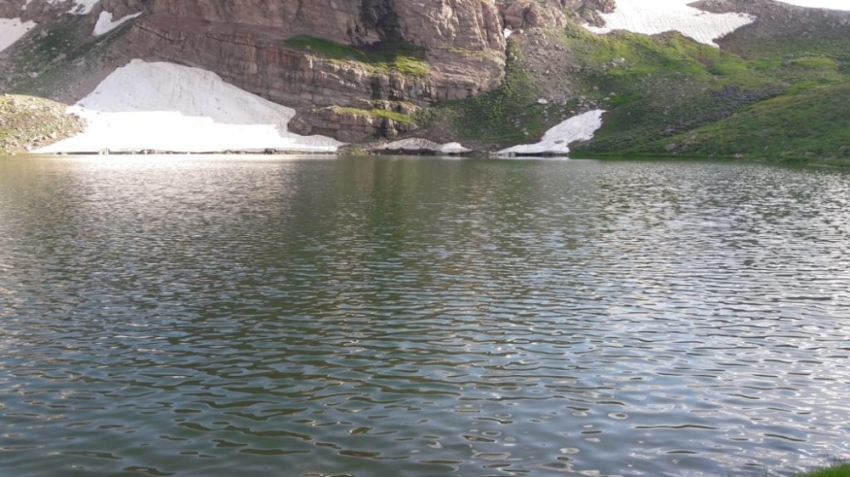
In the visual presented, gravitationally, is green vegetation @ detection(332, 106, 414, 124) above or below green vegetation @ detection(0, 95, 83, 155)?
above

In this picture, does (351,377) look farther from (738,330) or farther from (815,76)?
(815,76)

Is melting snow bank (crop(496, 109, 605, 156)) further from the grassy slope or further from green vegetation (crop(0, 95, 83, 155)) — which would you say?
green vegetation (crop(0, 95, 83, 155))

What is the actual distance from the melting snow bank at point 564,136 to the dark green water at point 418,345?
112854mm

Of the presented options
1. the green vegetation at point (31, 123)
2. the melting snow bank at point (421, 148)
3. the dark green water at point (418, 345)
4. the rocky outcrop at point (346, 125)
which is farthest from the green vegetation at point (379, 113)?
the dark green water at point (418, 345)

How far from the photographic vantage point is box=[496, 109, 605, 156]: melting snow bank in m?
163

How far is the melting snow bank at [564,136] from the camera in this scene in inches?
6427

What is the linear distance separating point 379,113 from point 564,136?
163 ft

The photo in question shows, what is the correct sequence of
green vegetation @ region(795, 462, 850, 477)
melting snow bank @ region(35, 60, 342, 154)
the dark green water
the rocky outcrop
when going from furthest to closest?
1. the rocky outcrop
2. melting snow bank @ region(35, 60, 342, 154)
3. the dark green water
4. green vegetation @ region(795, 462, 850, 477)

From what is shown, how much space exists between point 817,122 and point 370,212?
106790 millimetres

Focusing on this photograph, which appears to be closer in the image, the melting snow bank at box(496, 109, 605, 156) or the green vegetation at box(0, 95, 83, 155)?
the green vegetation at box(0, 95, 83, 155)

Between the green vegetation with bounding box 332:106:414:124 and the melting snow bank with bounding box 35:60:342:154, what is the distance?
903 cm

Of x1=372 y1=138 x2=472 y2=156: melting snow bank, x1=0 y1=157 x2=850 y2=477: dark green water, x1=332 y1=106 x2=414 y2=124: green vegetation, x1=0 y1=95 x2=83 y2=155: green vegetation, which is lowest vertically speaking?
x1=0 y1=157 x2=850 y2=477: dark green water

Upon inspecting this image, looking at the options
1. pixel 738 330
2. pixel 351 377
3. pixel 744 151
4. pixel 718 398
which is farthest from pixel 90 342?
pixel 744 151

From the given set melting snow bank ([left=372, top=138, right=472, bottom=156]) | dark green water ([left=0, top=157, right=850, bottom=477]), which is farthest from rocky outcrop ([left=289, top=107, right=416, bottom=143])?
dark green water ([left=0, top=157, right=850, bottom=477])
